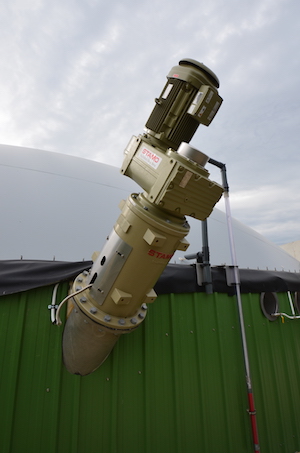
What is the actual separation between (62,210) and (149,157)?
1712 millimetres

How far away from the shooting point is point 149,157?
5.89ft

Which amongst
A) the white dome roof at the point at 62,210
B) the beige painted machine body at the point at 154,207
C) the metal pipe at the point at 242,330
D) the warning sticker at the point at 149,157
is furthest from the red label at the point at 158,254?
the metal pipe at the point at 242,330

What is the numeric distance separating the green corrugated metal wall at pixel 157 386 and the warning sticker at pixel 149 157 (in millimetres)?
1550

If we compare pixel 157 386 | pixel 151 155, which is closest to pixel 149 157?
pixel 151 155

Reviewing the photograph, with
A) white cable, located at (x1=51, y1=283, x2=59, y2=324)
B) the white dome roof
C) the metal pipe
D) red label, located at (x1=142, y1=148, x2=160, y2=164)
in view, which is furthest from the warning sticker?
the metal pipe

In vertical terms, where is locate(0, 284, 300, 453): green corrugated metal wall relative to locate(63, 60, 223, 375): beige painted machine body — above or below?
below

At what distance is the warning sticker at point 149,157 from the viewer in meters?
1.73

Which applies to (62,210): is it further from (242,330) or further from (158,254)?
(242,330)

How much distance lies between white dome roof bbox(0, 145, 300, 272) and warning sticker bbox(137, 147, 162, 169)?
140cm

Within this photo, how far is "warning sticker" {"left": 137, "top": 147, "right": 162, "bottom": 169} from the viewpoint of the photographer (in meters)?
1.73

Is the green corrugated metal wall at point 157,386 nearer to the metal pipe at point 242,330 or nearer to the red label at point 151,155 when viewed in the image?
the metal pipe at point 242,330

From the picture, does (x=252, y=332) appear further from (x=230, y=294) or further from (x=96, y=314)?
(x=96, y=314)

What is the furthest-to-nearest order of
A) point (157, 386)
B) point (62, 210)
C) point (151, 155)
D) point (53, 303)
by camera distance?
point (62, 210), point (157, 386), point (53, 303), point (151, 155)

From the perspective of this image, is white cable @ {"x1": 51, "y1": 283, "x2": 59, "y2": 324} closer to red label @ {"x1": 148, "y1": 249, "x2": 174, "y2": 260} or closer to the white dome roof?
the white dome roof
